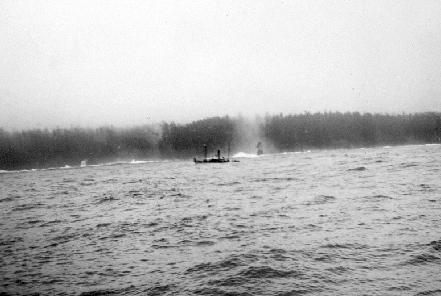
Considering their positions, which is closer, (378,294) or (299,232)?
(378,294)

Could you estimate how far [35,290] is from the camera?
14094 millimetres

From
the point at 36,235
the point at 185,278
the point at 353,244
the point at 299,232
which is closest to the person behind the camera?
the point at 185,278

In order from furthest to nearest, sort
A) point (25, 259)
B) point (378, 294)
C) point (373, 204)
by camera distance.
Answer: point (373, 204)
point (25, 259)
point (378, 294)

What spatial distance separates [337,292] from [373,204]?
751 inches

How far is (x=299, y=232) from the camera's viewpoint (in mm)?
20953

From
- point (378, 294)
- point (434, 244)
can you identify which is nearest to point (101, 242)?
point (378, 294)

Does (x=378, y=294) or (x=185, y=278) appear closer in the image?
(x=378, y=294)

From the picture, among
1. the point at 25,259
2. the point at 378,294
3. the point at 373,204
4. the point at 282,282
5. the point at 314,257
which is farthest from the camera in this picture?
the point at 373,204

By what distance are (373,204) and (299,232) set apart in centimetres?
1136

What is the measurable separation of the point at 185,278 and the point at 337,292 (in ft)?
20.7

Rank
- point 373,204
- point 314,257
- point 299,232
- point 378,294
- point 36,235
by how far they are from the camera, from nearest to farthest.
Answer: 1. point 378,294
2. point 314,257
3. point 299,232
4. point 36,235
5. point 373,204

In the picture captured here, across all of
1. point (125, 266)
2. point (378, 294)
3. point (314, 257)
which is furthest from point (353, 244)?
point (125, 266)

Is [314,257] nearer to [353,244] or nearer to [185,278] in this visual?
[353,244]

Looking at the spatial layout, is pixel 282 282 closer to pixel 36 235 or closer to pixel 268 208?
pixel 268 208
